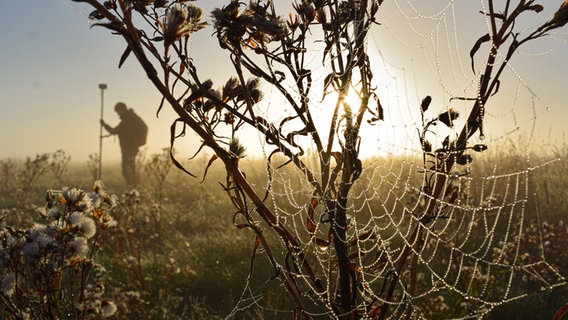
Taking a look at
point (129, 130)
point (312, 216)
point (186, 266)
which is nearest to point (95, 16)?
point (312, 216)

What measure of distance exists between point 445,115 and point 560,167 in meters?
8.32

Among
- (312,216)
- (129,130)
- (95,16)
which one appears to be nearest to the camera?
(95,16)

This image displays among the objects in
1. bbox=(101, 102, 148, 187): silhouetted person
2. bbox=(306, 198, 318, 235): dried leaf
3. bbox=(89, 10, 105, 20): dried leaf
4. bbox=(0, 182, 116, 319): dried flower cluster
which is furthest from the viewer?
bbox=(101, 102, 148, 187): silhouetted person

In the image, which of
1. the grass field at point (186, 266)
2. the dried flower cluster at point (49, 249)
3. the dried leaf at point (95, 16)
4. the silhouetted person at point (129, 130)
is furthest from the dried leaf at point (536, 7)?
the silhouetted person at point (129, 130)

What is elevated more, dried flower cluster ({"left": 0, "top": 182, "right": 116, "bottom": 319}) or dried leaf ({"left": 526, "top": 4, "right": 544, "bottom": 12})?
dried leaf ({"left": 526, "top": 4, "right": 544, "bottom": 12})

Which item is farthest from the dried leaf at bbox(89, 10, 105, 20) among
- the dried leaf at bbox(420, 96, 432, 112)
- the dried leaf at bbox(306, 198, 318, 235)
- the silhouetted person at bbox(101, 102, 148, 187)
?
the silhouetted person at bbox(101, 102, 148, 187)

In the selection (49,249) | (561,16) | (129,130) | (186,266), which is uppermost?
(129,130)

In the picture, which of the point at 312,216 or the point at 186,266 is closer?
the point at 312,216

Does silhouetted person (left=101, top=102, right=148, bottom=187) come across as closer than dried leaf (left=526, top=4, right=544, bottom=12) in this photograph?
No

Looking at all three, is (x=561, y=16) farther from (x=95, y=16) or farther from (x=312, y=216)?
(x=95, y=16)

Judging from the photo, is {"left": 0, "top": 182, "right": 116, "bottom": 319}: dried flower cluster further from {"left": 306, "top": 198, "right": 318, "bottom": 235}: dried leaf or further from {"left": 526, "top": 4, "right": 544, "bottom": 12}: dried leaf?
{"left": 526, "top": 4, "right": 544, "bottom": 12}: dried leaf

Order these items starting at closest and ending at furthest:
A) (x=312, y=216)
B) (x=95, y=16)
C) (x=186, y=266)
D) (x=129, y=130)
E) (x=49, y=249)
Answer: (x=95, y=16), (x=312, y=216), (x=49, y=249), (x=186, y=266), (x=129, y=130)

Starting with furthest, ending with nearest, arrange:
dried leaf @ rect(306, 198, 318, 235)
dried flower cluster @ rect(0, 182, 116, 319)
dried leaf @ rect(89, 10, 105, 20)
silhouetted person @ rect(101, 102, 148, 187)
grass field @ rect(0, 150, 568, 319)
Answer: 1. silhouetted person @ rect(101, 102, 148, 187)
2. grass field @ rect(0, 150, 568, 319)
3. dried flower cluster @ rect(0, 182, 116, 319)
4. dried leaf @ rect(306, 198, 318, 235)
5. dried leaf @ rect(89, 10, 105, 20)

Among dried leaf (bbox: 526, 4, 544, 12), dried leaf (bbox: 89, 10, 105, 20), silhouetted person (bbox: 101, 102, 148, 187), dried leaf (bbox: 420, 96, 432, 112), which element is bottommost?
dried leaf (bbox: 420, 96, 432, 112)
